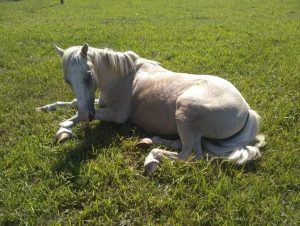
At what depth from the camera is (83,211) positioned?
13.0 feet

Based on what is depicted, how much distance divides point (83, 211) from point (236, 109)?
225cm

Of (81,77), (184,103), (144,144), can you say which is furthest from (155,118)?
→ (81,77)

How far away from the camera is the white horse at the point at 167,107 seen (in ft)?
15.8

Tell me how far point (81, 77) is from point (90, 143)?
38.0 inches

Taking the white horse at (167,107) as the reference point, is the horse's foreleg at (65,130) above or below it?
below

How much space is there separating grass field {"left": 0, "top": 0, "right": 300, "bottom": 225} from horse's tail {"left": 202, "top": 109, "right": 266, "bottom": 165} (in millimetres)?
133

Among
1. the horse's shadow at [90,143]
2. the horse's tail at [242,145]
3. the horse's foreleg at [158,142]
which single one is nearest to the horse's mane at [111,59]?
the horse's shadow at [90,143]

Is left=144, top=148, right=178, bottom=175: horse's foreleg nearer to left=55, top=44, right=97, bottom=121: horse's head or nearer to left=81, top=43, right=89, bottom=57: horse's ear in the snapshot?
left=55, top=44, right=97, bottom=121: horse's head

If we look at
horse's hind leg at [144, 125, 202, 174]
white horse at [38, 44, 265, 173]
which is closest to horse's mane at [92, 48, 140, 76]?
white horse at [38, 44, 265, 173]

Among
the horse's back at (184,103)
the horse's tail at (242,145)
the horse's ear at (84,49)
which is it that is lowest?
Result: the horse's tail at (242,145)

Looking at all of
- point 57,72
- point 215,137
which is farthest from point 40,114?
point 215,137

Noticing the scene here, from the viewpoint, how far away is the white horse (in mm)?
4820

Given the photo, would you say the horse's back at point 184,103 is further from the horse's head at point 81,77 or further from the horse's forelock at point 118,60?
the horse's head at point 81,77

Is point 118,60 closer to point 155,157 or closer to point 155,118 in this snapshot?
point 155,118
